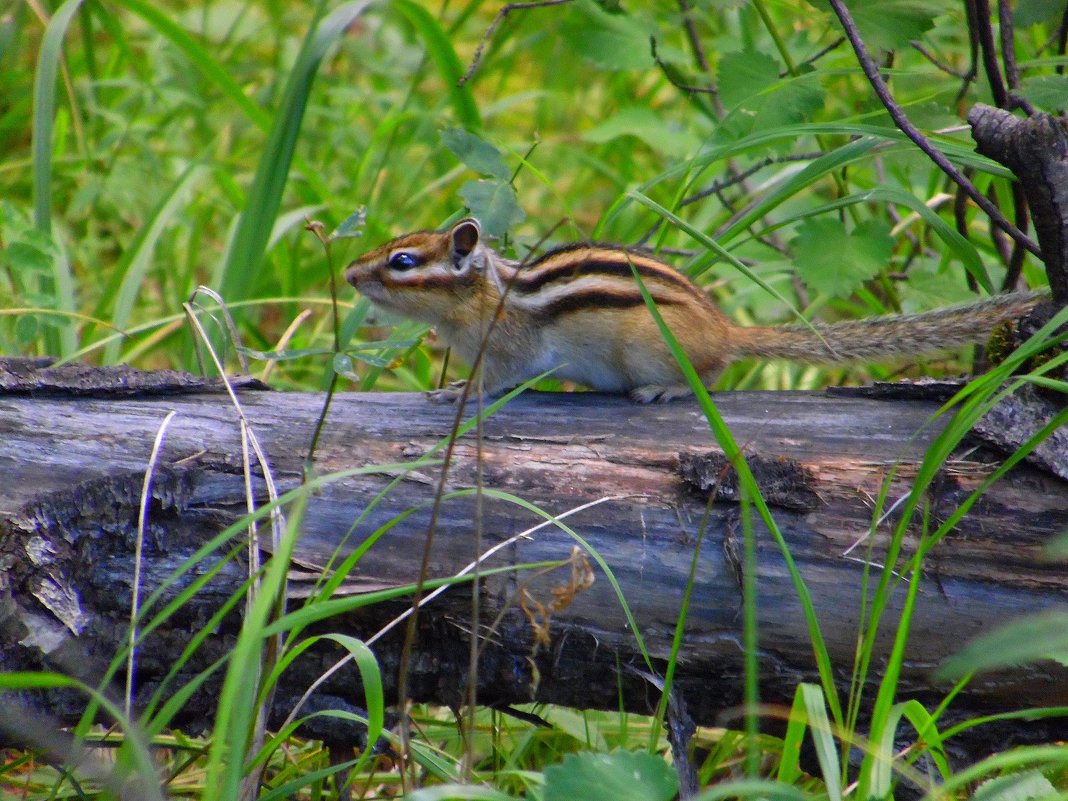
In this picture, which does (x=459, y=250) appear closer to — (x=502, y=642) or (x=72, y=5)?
(x=502, y=642)

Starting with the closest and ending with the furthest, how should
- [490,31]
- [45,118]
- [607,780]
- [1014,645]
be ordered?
1. [1014,645]
2. [607,780]
3. [490,31]
4. [45,118]

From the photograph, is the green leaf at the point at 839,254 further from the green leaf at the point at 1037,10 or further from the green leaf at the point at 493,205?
the green leaf at the point at 493,205

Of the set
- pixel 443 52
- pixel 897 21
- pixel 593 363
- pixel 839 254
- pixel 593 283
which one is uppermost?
pixel 443 52

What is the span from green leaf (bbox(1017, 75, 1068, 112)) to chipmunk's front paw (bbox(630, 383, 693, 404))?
111 cm

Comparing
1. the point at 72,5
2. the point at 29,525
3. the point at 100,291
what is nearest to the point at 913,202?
the point at 29,525

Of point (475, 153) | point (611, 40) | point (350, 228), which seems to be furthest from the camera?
point (611, 40)

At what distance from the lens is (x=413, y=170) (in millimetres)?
5012

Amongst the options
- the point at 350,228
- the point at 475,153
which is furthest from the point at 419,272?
the point at 350,228

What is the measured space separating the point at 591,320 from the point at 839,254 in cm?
71

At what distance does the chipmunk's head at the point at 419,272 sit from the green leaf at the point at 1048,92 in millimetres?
1490

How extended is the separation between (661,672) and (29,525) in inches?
48.5

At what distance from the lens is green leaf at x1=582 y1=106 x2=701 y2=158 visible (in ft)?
14.0

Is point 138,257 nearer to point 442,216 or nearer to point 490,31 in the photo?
point 442,216

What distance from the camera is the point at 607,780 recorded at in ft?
4.91
